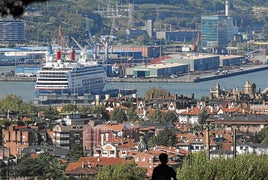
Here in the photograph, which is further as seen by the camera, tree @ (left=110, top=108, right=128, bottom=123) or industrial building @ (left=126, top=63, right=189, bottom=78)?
industrial building @ (left=126, top=63, right=189, bottom=78)

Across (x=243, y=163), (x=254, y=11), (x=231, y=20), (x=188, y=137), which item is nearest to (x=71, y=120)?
(x=188, y=137)

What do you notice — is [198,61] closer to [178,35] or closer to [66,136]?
[178,35]

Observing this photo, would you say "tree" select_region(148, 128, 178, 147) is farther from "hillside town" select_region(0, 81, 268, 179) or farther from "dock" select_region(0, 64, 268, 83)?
"dock" select_region(0, 64, 268, 83)

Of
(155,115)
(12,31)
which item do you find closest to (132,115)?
(155,115)

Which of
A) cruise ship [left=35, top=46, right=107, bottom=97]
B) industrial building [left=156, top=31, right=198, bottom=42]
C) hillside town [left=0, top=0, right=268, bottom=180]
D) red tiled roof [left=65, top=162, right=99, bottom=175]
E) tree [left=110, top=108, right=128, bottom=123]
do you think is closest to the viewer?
red tiled roof [left=65, top=162, right=99, bottom=175]

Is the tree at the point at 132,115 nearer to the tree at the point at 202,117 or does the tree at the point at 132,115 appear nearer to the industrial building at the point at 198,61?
the tree at the point at 202,117

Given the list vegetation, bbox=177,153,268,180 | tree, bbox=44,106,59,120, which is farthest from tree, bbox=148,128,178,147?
vegetation, bbox=177,153,268,180
